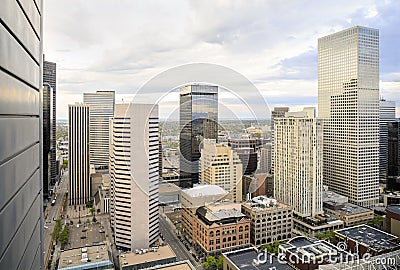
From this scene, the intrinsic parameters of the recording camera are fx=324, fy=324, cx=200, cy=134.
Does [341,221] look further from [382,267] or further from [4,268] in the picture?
[4,268]

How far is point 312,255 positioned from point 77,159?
8084 mm

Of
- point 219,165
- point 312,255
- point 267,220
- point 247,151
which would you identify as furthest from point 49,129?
point 312,255

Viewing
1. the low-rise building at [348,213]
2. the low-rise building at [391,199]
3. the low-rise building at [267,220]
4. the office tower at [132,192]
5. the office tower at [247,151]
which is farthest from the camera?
the low-rise building at [391,199]

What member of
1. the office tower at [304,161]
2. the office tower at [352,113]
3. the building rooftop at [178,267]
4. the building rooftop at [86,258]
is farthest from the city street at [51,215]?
the office tower at [352,113]

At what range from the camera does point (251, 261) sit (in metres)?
4.38

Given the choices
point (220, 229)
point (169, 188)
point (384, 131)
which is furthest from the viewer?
point (384, 131)

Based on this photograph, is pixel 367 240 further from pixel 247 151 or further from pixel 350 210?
pixel 247 151

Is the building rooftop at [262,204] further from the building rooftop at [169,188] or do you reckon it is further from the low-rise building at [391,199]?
the low-rise building at [391,199]

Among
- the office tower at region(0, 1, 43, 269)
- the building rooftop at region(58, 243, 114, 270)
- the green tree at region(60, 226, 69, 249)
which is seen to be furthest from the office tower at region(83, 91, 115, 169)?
the office tower at region(0, 1, 43, 269)

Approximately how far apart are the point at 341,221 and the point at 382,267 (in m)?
3.32

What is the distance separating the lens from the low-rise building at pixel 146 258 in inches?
176

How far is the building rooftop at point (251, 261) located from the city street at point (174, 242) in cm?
96

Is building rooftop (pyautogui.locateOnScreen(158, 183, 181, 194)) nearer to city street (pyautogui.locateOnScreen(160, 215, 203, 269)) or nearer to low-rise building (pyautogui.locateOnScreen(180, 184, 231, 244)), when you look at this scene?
low-rise building (pyautogui.locateOnScreen(180, 184, 231, 244))

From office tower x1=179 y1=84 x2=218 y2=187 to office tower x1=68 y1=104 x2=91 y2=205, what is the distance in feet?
23.2
